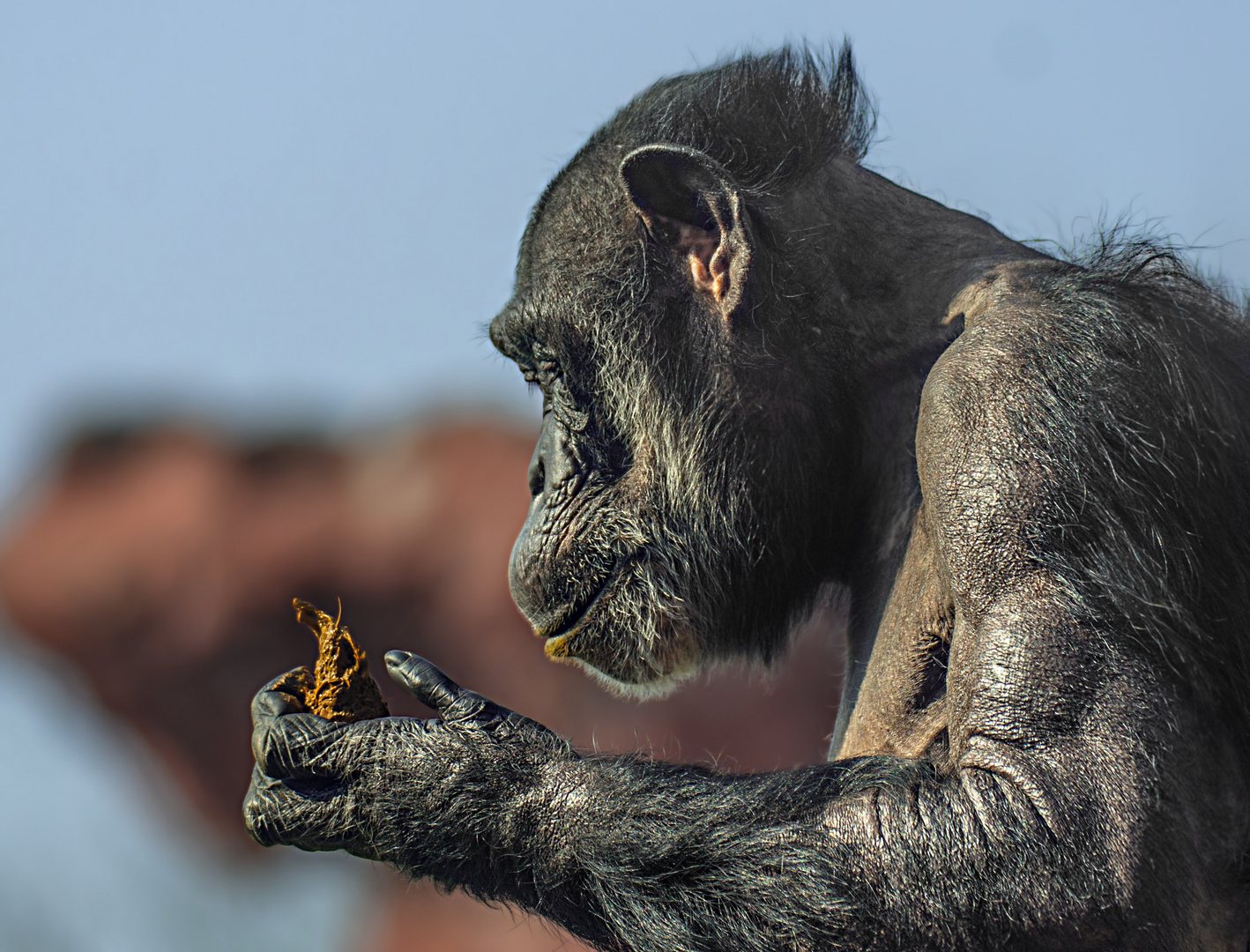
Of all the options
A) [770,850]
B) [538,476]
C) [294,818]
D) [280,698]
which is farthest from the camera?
[538,476]

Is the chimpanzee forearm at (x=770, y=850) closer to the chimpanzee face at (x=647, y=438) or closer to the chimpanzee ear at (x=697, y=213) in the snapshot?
the chimpanzee face at (x=647, y=438)

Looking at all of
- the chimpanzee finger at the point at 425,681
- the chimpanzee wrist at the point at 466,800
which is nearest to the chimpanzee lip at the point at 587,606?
the chimpanzee finger at the point at 425,681

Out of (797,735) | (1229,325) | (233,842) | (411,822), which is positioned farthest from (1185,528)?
(233,842)

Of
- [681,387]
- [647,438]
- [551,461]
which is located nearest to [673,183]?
[681,387]

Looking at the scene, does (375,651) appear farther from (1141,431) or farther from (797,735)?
(1141,431)

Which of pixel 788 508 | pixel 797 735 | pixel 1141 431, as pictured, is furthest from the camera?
pixel 797 735

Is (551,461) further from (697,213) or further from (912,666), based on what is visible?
(912,666)

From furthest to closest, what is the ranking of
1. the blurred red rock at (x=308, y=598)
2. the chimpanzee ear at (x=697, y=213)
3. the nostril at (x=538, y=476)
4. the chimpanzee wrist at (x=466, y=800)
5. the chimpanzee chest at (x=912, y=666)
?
the blurred red rock at (x=308, y=598)
the nostril at (x=538, y=476)
the chimpanzee ear at (x=697, y=213)
the chimpanzee chest at (x=912, y=666)
the chimpanzee wrist at (x=466, y=800)
